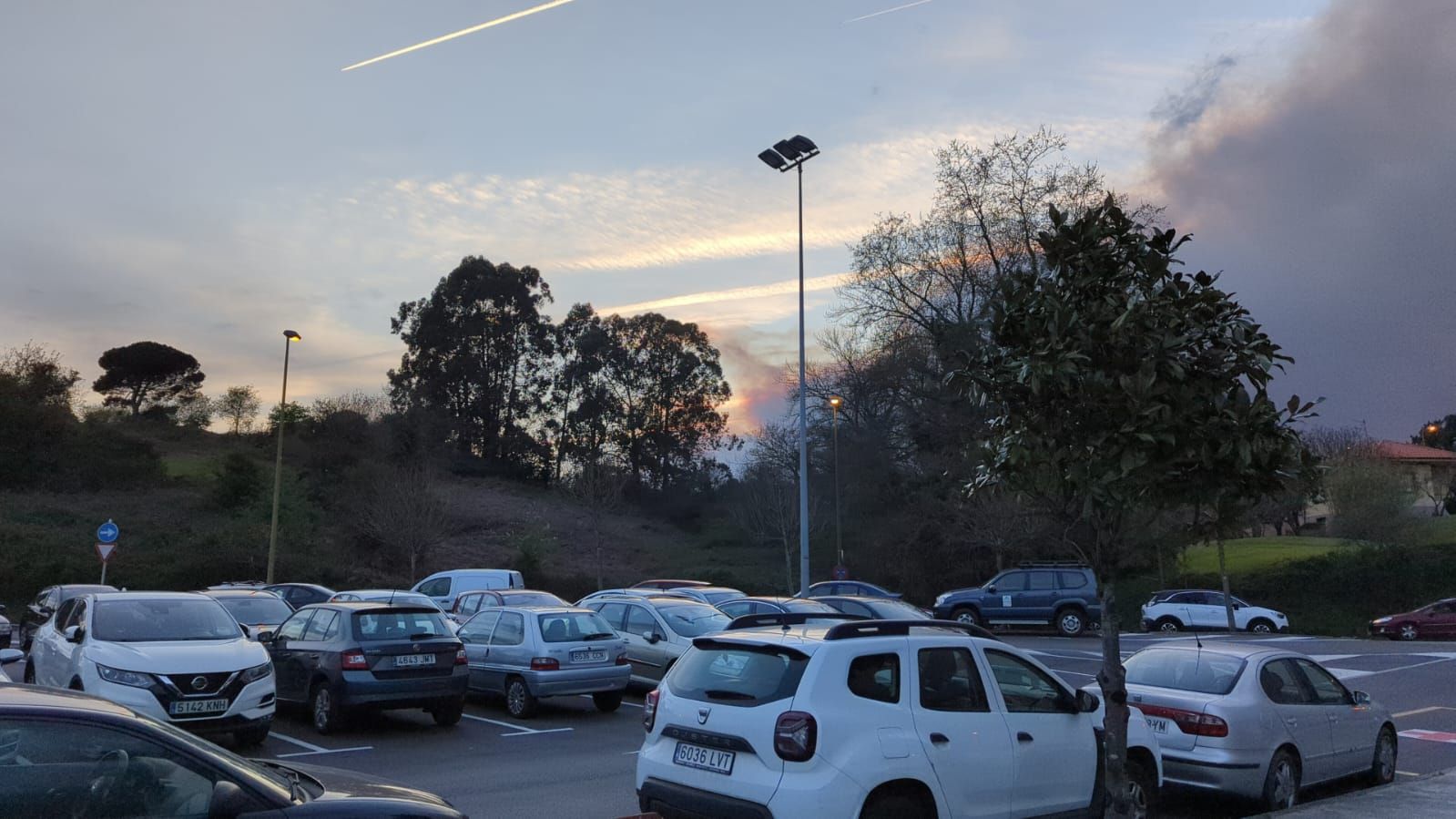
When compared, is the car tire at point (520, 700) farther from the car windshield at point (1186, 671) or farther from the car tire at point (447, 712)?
the car windshield at point (1186, 671)

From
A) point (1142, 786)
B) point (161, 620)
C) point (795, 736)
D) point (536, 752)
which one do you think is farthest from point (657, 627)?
point (795, 736)

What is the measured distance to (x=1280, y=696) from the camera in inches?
386

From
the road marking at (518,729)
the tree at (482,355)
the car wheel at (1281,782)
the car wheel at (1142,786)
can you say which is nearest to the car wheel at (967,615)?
the road marking at (518,729)

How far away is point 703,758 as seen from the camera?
6.59 m

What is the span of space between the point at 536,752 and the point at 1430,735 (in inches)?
477

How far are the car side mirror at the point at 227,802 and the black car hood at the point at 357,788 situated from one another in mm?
491

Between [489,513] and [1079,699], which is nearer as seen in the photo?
[1079,699]

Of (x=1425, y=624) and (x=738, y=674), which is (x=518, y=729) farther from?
(x=1425, y=624)

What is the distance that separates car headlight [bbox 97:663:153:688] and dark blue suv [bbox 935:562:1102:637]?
24592 millimetres

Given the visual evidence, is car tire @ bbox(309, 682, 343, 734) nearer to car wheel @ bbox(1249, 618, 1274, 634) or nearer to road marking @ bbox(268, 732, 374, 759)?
road marking @ bbox(268, 732, 374, 759)

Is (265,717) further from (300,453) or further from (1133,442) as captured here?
(300,453)

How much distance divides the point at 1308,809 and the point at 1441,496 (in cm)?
8712

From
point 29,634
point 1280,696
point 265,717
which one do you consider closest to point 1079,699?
point 1280,696

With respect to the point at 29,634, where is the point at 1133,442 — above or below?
above
